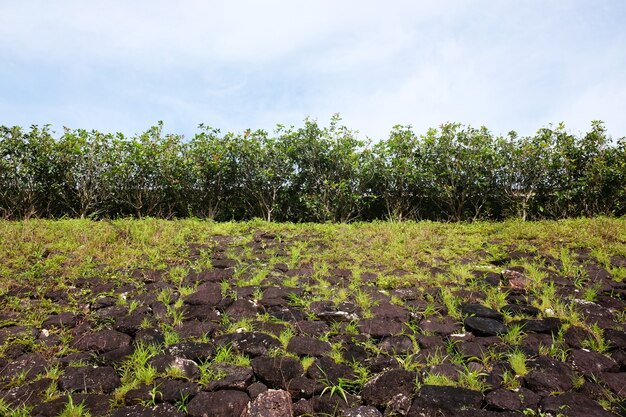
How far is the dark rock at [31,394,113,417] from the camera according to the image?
4.11m

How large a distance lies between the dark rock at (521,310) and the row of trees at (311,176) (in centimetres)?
846

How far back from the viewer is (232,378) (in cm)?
452

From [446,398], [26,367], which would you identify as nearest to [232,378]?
[446,398]

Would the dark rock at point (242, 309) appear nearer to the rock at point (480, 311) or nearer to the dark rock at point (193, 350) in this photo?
the dark rock at point (193, 350)

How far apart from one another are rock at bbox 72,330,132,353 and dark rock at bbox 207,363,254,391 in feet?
5.01

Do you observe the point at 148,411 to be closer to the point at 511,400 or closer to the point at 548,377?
the point at 511,400

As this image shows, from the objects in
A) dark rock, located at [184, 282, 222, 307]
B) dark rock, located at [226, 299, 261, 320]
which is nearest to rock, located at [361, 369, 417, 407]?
dark rock, located at [226, 299, 261, 320]

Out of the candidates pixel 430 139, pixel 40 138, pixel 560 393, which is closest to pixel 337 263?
pixel 560 393

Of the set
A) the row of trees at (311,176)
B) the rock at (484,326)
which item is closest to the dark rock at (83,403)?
the rock at (484,326)

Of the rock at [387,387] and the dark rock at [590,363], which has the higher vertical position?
the dark rock at [590,363]

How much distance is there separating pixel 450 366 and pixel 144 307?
446 centimetres

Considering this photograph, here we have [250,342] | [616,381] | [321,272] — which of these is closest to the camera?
[616,381]

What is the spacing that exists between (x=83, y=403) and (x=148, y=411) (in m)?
0.71

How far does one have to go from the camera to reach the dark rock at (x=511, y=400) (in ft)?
13.2
